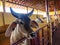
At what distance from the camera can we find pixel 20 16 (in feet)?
5.82

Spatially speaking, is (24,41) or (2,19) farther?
(2,19)

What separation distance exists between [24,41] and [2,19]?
44.9 inches

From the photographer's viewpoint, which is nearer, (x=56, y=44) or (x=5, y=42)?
(x=5, y=42)

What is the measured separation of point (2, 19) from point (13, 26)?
1014 mm

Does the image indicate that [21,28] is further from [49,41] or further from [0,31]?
[49,41]

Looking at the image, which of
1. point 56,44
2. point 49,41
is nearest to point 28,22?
point 49,41

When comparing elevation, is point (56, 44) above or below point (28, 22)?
below

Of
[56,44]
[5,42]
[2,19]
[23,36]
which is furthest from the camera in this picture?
[56,44]

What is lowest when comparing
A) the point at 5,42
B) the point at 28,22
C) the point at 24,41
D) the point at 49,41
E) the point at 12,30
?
the point at 49,41

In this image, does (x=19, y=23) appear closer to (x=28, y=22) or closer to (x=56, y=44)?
(x=28, y=22)

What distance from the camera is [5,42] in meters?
2.49

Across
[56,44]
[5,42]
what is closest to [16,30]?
[5,42]

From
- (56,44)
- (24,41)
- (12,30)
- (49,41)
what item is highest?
(12,30)

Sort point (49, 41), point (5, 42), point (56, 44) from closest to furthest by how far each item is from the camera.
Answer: point (5, 42) < point (49, 41) < point (56, 44)
